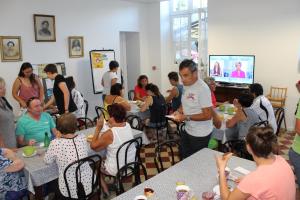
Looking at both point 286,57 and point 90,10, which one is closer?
point 286,57

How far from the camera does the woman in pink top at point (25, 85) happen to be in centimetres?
433

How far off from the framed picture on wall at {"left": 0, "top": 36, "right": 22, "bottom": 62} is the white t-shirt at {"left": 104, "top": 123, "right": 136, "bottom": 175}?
126 inches

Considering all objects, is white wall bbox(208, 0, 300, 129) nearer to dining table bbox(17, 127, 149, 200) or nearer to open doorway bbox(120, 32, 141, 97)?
open doorway bbox(120, 32, 141, 97)

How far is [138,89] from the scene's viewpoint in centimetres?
524

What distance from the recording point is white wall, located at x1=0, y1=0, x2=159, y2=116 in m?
4.97

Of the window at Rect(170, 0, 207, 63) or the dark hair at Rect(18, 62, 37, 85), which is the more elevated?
the window at Rect(170, 0, 207, 63)

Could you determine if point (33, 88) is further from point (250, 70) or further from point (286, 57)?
point (286, 57)

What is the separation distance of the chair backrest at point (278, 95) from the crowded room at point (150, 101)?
0.03m

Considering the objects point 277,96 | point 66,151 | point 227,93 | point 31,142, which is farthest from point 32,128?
point 277,96

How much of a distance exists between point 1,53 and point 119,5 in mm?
3027

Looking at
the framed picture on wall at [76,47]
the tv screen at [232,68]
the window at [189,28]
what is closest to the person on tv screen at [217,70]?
the tv screen at [232,68]

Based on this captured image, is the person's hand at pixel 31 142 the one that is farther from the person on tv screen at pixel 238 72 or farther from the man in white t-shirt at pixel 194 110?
the person on tv screen at pixel 238 72

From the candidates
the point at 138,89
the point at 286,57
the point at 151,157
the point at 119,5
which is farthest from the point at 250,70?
the point at 119,5

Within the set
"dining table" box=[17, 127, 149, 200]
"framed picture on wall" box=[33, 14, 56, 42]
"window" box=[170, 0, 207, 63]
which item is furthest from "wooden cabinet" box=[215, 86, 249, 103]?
"dining table" box=[17, 127, 149, 200]
